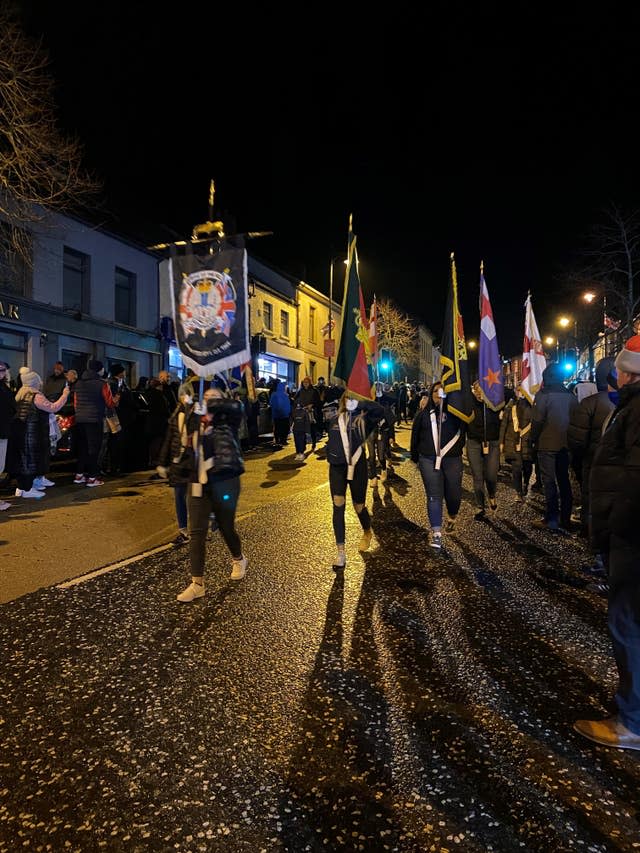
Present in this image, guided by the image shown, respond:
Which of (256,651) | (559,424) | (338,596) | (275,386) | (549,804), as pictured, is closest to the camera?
(549,804)

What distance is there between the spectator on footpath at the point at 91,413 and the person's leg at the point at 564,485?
7.69m

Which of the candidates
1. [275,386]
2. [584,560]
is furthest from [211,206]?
[275,386]

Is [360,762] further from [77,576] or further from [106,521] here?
[106,521]

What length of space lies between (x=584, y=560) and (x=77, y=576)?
5.19 meters

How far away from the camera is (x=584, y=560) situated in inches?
233

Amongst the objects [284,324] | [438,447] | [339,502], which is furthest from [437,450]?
[284,324]

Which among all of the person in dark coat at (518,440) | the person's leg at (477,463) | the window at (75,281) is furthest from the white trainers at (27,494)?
the window at (75,281)

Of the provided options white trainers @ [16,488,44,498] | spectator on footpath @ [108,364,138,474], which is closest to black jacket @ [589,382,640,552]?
white trainers @ [16,488,44,498]

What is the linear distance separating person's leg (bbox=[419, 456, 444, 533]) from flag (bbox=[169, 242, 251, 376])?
2819 millimetres

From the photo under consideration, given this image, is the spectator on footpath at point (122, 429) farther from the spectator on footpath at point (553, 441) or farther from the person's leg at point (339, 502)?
the spectator on footpath at point (553, 441)

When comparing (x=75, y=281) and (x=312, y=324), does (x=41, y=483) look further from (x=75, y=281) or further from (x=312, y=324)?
(x=312, y=324)

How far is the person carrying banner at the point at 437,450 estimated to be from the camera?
652cm

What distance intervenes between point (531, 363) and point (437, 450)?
4.61 meters

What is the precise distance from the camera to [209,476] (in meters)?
4.54
